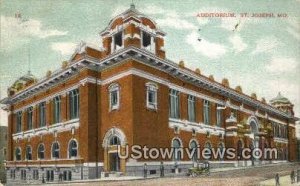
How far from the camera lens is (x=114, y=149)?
730 cm

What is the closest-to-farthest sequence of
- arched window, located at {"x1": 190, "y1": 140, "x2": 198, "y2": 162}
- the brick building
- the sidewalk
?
1. the brick building
2. the sidewalk
3. arched window, located at {"x1": 190, "y1": 140, "x2": 198, "y2": 162}

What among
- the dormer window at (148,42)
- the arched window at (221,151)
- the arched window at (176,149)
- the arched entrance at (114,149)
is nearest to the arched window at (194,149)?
the arched window at (176,149)

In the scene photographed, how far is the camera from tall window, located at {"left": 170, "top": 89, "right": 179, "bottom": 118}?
795cm

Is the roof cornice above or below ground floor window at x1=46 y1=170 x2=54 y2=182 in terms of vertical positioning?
above

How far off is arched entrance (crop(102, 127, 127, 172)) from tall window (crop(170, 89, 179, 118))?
1103 millimetres

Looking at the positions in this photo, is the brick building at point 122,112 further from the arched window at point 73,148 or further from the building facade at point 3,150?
the building facade at point 3,150

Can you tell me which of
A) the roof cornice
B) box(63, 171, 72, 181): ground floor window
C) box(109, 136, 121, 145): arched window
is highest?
the roof cornice

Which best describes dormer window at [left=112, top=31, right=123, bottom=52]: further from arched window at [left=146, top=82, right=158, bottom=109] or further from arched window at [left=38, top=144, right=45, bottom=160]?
arched window at [left=38, top=144, right=45, bottom=160]

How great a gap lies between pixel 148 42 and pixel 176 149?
187 cm

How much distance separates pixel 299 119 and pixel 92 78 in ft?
12.4

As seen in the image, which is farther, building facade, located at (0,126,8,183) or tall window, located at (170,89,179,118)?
tall window, located at (170,89,179,118)

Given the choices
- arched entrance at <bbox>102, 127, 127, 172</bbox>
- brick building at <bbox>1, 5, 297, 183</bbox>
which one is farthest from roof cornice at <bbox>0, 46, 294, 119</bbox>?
arched entrance at <bbox>102, 127, 127, 172</bbox>

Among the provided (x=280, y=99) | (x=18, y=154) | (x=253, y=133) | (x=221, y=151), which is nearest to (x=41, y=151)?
(x=18, y=154)

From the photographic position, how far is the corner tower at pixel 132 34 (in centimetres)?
724
